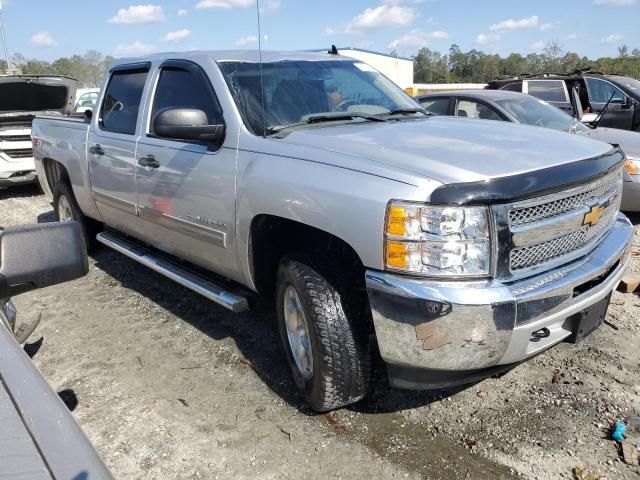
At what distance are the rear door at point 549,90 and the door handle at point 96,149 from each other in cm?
812

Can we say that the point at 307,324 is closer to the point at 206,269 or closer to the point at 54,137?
the point at 206,269

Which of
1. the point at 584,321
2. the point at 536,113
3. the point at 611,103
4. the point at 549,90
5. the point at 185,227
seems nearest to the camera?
the point at 584,321

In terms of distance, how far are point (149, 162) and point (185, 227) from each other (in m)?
0.62

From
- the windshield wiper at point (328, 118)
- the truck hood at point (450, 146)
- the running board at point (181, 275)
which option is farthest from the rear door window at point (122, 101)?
the truck hood at point (450, 146)

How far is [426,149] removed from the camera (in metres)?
2.68

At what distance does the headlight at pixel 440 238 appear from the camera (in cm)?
232

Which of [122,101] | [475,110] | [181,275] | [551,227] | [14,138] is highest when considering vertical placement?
[122,101]

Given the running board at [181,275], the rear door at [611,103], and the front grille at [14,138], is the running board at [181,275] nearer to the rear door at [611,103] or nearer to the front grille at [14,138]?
the front grille at [14,138]

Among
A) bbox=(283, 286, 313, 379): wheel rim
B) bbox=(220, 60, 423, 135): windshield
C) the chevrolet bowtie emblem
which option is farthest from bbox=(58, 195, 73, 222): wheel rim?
the chevrolet bowtie emblem

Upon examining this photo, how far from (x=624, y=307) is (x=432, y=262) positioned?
2594mm

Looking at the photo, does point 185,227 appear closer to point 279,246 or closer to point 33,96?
point 279,246

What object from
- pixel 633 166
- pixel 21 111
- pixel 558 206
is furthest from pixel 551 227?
pixel 21 111

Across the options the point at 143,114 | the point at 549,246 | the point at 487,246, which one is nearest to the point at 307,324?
the point at 487,246

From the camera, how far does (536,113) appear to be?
684 centimetres
